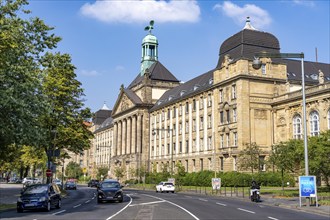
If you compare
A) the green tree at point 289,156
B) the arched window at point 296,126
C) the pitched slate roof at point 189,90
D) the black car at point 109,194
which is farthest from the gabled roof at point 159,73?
the black car at point 109,194

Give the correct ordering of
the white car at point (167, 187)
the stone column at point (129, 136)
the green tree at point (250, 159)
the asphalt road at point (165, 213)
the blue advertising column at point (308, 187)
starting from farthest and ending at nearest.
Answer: the stone column at point (129, 136)
the white car at point (167, 187)
the green tree at point (250, 159)
the blue advertising column at point (308, 187)
the asphalt road at point (165, 213)

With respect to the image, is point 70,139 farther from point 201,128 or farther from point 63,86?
point 201,128

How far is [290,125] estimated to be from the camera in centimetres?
6144

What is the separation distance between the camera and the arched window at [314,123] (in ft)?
184

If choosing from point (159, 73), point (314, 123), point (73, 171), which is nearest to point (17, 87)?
point (314, 123)

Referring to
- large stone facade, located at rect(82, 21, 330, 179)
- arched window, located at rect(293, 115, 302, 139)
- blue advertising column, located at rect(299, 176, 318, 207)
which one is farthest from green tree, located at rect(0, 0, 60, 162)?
arched window, located at rect(293, 115, 302, 139)

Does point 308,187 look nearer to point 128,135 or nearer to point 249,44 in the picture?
point 249,44

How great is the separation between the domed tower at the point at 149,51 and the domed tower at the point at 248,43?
46162 millimetres

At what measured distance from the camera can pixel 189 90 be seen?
86.3 m

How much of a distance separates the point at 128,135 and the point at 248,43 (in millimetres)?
52825

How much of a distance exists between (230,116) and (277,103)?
24.3ft

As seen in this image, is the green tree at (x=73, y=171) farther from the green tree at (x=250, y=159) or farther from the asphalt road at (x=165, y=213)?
the asphalt road at (x=165, y=213)

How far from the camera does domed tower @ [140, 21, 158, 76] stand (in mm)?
116438

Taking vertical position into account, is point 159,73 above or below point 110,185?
above
